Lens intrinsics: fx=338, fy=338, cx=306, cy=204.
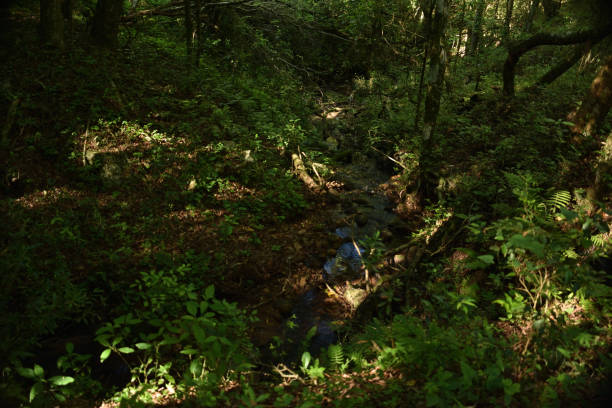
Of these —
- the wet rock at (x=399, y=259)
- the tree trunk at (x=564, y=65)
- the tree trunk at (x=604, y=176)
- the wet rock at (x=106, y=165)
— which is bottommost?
the wet rock at (x=399, y=259)

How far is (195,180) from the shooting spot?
820cm

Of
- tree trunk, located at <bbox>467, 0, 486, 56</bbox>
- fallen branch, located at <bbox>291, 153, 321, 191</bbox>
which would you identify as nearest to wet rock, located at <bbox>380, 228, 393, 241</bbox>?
fallen branch, located at <bbox>291, 153, 321, 191</bbox>

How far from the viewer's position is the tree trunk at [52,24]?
9092 mm

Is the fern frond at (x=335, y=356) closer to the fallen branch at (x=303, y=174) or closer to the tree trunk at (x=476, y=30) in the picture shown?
the fallen branch at (x=303, y=174)

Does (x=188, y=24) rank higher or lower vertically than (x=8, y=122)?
higher

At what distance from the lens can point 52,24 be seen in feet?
30.9

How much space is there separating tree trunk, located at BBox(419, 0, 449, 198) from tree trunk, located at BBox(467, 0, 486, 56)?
12.4 m

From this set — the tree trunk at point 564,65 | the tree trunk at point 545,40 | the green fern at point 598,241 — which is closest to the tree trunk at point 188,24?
the tree trunk at point 545,40

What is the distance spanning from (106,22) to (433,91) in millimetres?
9696

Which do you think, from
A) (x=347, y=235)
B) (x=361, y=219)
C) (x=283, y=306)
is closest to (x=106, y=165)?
(x=283, y=306)

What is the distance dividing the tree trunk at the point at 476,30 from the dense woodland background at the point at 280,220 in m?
5.59

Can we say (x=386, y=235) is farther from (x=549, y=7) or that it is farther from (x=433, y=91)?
(x=549, y=7)

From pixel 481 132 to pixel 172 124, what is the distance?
915cm

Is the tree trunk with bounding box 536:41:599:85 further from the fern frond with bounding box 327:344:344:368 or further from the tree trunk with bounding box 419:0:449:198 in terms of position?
the fern frond with bounding box 327:344:344:368
